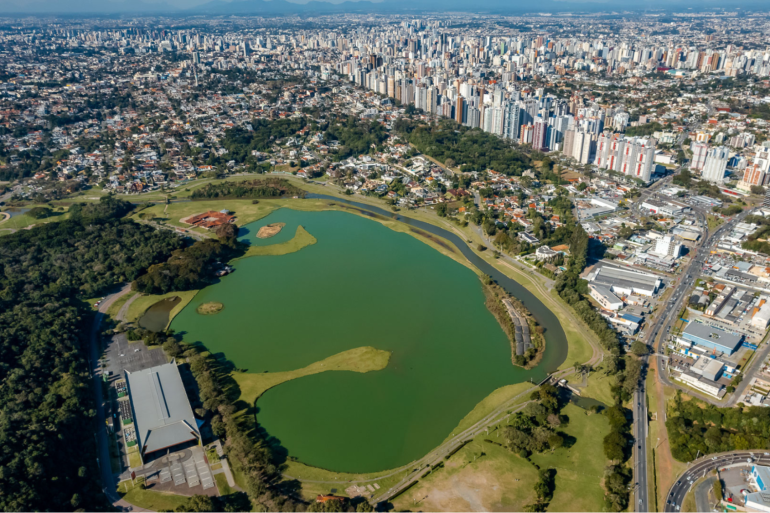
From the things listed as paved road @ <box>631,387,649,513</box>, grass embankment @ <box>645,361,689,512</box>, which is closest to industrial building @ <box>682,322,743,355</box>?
grass embankment @ <box>645,361,689,512</box>

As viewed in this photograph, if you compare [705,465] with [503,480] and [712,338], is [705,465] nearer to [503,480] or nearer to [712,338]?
[503,480]

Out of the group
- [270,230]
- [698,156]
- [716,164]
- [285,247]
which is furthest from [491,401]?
[698,156]

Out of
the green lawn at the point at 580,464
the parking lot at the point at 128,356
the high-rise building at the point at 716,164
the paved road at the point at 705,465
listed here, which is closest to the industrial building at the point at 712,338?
the paved road at the point at 705,465

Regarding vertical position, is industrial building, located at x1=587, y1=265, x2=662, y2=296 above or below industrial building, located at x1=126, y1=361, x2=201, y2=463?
above

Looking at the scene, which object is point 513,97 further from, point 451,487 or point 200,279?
point 451,487

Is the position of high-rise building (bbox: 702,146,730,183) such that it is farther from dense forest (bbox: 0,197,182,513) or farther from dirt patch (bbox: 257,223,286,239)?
dense forest (bbox: 0,197,182,513)

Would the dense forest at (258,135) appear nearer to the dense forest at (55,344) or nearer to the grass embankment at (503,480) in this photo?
the dense forest at (55,344)
